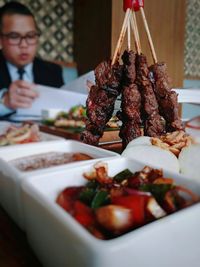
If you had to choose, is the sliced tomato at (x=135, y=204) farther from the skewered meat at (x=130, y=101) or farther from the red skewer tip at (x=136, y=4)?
the red skewer tip at (x=136, y=4)

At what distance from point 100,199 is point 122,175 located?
125mm

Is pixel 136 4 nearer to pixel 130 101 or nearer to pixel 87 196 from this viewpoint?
pixel 130 101

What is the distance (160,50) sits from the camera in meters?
1.88

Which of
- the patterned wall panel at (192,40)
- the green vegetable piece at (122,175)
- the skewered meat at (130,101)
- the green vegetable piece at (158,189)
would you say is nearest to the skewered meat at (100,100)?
the skewered meat at (130,101)

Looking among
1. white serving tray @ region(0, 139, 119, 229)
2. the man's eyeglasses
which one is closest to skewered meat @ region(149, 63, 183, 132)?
white serving tray @ region(0, 139, 119, 229)

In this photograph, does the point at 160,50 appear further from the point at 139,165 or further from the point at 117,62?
the point at 139,165

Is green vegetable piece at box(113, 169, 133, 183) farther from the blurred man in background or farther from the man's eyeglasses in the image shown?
the man's eyeglasses

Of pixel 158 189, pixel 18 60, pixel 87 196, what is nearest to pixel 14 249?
pixel 87 196

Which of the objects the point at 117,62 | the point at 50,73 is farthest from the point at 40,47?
the point at 117,62

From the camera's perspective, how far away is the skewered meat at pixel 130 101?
2.47 feet

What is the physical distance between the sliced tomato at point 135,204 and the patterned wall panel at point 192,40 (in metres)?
1.92

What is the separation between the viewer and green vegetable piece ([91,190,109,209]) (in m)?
0.37

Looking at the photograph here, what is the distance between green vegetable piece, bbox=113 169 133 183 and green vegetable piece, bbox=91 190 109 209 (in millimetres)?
98

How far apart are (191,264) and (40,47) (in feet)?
2.67
